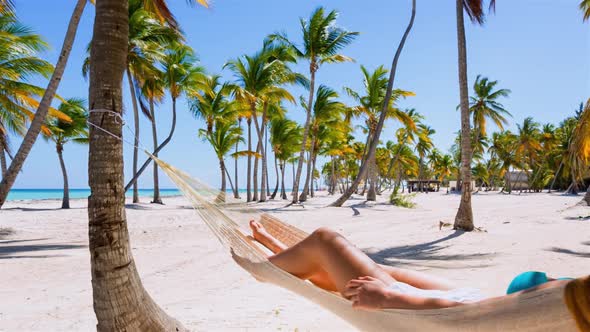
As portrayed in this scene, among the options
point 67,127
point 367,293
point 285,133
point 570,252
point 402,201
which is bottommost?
point 570,252

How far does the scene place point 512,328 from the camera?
2.72 feet

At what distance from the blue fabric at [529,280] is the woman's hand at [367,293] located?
35 cm

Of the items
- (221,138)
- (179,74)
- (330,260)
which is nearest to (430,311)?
(330,260)

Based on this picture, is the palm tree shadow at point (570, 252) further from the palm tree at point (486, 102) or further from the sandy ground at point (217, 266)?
the palm tree at point (486, 102)

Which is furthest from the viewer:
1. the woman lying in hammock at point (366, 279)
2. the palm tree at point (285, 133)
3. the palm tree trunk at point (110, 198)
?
the palm tree at point (285, 133)

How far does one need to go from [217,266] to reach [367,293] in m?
2.99

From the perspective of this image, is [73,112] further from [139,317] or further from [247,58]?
[139,317]

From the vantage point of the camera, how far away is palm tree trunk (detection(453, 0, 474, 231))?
6066 millimetres

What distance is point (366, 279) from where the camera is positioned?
4.05 ft

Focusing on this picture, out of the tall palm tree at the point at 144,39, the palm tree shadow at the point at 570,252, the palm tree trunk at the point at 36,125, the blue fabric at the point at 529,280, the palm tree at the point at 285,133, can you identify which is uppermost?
the tall palm tree at the point at 144,39

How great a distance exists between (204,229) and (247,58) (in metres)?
7.81

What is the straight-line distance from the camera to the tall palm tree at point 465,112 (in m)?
6.07

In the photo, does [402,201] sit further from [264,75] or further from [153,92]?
[153,92]

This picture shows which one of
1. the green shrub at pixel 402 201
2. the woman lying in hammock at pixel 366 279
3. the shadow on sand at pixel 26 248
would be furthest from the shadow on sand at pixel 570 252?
the green shrub at pixel 402 201
